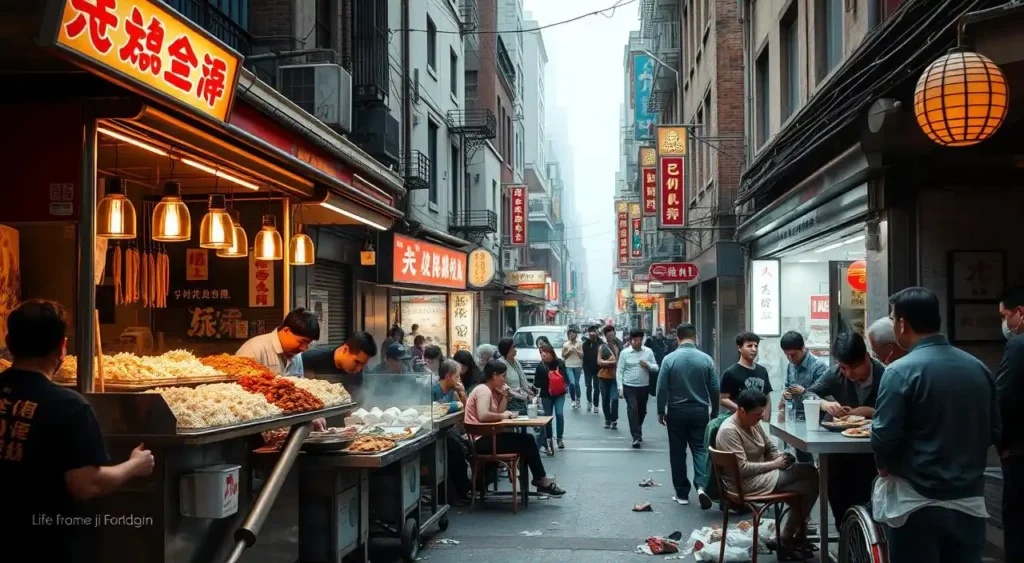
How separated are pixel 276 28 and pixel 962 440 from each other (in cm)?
1162

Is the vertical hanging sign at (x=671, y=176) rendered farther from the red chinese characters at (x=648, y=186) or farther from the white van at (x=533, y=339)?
the red chinese characters at (x=648, y=186)

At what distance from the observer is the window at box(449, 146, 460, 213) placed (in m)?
27.5

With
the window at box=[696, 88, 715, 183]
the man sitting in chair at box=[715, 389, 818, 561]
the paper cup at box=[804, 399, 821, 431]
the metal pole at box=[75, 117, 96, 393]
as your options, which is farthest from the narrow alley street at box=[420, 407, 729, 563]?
the window at box=[696, 88, 715, 183]

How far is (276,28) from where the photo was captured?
13797 millimetres

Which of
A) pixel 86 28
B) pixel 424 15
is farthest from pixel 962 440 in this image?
pixel 424 15

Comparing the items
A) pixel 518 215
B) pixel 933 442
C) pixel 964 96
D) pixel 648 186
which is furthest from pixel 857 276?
pixel 518 215

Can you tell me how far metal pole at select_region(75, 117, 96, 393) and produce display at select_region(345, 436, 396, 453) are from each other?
8.21 ft

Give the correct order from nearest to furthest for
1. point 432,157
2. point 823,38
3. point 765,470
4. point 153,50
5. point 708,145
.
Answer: point 153,50 < point 765,470 < point 823,38 < point 708,145 < point 432,157

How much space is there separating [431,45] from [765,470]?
1872 cm

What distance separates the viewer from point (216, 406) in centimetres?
588

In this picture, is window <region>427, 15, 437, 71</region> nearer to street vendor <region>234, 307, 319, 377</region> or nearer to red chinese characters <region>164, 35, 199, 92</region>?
street vendor <region>234, 307, 319, 377</region>

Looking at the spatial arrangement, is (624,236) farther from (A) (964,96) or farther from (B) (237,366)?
(A) (964,96)

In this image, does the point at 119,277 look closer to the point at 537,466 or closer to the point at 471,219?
the point at 537,466

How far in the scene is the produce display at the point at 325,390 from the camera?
305 inches
